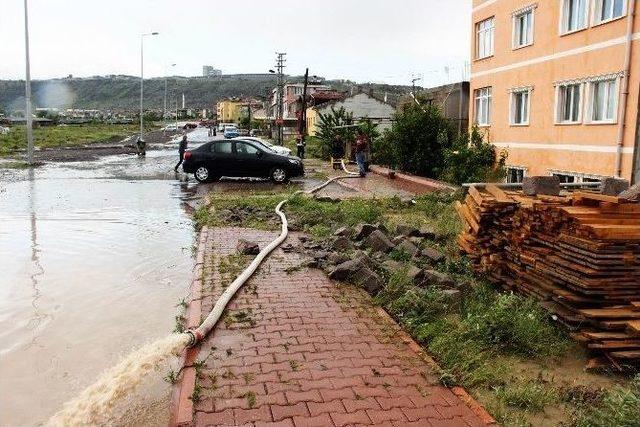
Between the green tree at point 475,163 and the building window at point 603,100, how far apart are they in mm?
5298

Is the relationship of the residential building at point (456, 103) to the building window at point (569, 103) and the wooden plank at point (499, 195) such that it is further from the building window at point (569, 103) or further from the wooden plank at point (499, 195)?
the wooden plank at point (499, 195)

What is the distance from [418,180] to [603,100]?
6714 millimetres

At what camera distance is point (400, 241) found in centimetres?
950

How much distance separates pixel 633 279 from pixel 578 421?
212 cm

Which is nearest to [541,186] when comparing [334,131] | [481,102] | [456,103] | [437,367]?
[437,367]

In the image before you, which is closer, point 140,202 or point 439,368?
point 439,368

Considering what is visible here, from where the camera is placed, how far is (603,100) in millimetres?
17406

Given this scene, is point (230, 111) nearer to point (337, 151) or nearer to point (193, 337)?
point (337, 151)

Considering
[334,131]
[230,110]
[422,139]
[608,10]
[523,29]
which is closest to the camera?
[608,10]

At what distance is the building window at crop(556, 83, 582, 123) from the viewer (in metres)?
18.6

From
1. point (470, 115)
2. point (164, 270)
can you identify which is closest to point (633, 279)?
point (164, 270)

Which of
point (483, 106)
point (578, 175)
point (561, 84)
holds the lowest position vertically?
point (578, 175)

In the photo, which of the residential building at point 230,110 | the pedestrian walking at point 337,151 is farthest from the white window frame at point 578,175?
the residential building at point 230,110

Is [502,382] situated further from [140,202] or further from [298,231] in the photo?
[140,202]
